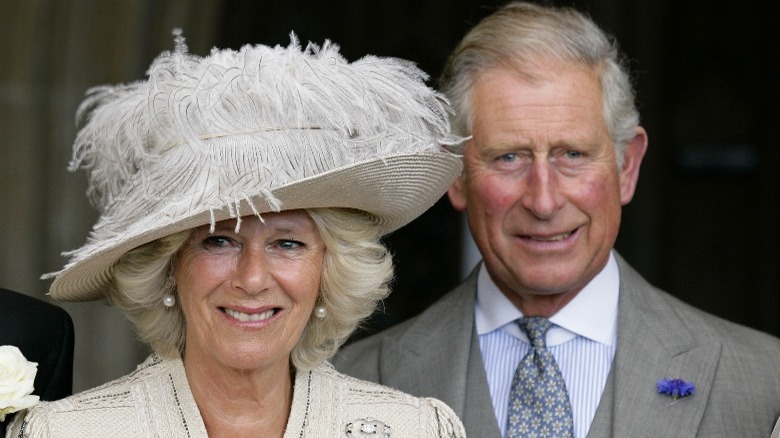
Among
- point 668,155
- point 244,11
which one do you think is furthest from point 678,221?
point 244,11

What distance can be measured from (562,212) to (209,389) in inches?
41.9

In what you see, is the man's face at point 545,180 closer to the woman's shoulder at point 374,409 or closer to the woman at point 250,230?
the woman at point 250,230

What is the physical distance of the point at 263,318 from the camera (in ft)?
9.96

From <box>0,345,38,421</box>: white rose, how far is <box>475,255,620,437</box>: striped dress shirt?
1275 mm

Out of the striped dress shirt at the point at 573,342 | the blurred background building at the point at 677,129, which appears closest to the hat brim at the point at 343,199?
the striped dress shirt at the point at 573,342

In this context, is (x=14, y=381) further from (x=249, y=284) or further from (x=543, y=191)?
(x=543, y=191)

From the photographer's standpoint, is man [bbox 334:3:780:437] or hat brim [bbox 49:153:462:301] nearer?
hat brim [bbox 49:153:462:301]

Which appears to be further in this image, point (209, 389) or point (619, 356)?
point (619, 356)

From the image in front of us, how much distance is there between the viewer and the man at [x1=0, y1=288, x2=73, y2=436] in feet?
10.2

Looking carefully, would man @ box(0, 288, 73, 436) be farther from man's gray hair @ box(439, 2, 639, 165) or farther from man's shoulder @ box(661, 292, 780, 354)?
man's shoulder @ box(661, 292, 780, 354)

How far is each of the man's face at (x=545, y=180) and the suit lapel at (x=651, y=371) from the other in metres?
0.18

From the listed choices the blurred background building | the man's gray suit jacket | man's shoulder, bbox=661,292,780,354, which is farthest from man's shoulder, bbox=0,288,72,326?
the blurred background building

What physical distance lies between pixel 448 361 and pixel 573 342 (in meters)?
0.34

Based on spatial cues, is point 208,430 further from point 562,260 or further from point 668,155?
point 668,155
